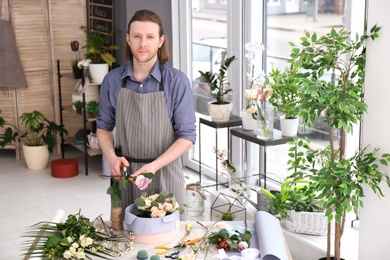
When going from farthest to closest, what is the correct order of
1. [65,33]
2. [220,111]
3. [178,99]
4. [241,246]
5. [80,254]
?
[65,33], [220,111], [178,99], [241,246], [80,254]

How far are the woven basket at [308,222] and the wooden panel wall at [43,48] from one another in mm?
3445

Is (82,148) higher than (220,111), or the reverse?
(220,111)

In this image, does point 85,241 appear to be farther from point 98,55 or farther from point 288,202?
point 98,55

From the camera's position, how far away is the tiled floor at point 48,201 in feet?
15.0

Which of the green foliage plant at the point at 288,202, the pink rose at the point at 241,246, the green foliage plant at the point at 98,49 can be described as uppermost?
the green foliage plant at the point at 98,49

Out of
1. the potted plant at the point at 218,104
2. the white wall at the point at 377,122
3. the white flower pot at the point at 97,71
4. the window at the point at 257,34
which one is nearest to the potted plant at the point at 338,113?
the white wall at the point at 377,122

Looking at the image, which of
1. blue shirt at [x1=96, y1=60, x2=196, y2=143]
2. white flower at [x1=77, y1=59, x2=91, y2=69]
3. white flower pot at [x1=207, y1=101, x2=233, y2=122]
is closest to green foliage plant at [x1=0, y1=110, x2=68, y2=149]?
white flower at [x1=77, y1=59, x2=91, y2=69]

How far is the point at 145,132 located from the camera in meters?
3.58

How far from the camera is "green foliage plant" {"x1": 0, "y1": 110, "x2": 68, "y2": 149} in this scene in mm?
6926

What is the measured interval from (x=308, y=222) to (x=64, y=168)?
113 inches

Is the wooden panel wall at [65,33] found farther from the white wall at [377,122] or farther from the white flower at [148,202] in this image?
the white flower at [148,202]

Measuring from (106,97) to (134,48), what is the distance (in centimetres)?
39

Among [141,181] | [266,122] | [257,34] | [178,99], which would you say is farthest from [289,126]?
[141,181]

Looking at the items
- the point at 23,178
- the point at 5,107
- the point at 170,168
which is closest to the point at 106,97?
the point at 170,168
